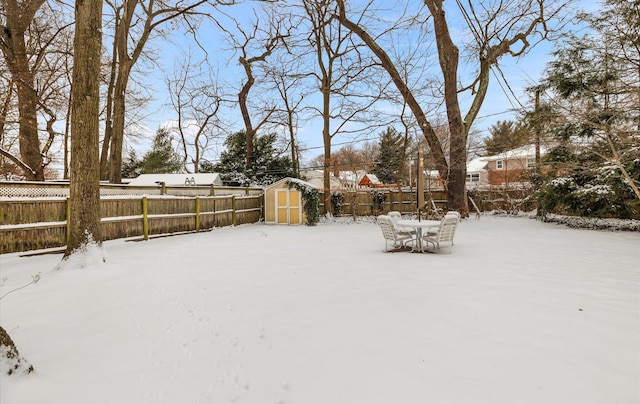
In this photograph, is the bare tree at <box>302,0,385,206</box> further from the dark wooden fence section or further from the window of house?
the window of house

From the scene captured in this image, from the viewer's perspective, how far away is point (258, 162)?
814 inches

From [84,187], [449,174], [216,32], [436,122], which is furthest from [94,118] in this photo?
[436,122]

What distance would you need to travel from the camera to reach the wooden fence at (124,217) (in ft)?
20.7

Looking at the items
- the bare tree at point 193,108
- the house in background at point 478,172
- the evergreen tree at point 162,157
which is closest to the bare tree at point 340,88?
the bare tree at point 193,108

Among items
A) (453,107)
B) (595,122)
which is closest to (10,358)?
(595,122)

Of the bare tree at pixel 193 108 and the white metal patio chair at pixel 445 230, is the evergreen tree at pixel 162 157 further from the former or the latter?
the white metal patio chair at pixel 445 230

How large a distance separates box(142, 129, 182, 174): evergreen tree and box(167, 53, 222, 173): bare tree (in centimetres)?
84

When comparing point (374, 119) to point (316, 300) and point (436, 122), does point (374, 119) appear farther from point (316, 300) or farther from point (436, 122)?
point (316, 300)

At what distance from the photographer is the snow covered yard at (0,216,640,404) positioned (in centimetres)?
213

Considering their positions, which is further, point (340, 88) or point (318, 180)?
point (318, 180)

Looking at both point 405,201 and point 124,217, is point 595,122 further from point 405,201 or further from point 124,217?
point 124,217

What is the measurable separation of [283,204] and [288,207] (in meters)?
0.29

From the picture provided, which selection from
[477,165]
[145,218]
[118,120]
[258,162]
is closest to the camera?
[145,218]

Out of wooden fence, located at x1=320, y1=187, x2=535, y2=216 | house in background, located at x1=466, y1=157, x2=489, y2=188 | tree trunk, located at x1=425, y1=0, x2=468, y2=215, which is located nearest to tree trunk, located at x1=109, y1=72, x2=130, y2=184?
wooden fence, located at x1=320, y1=187, x2=535, y2=216
